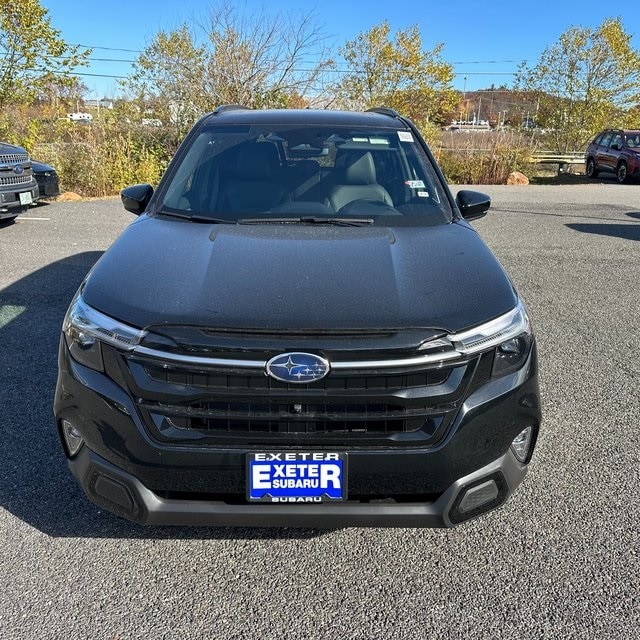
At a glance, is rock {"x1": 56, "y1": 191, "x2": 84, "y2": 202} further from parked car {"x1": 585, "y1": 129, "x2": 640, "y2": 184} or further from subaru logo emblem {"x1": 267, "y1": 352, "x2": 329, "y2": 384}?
parked car {"x1": 585, "y1": 129, "x2": 640, "y2": 184}

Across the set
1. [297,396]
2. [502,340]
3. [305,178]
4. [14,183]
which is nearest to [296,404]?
[297,396]

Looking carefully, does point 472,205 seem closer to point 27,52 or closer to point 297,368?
point 297,368

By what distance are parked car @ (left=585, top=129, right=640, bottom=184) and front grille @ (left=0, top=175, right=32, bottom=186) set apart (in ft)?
59.2

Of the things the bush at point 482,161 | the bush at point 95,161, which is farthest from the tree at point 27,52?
the bush at point 482,161

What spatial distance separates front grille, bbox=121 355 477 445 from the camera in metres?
2.03

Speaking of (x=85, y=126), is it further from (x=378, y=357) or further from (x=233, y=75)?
(x=378, y=357)

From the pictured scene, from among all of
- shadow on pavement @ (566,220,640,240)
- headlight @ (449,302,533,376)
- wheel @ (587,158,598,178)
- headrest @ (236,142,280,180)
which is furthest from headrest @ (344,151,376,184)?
wheel @ (587,158,598,178)

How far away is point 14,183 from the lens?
890cm

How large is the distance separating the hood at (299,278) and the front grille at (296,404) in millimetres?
175

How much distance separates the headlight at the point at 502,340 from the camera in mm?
2109

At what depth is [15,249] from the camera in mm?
7910

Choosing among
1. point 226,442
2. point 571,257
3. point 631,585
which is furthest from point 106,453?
point 571,257

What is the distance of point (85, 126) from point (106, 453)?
13.9 meters

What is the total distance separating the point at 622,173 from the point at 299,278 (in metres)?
21.1
